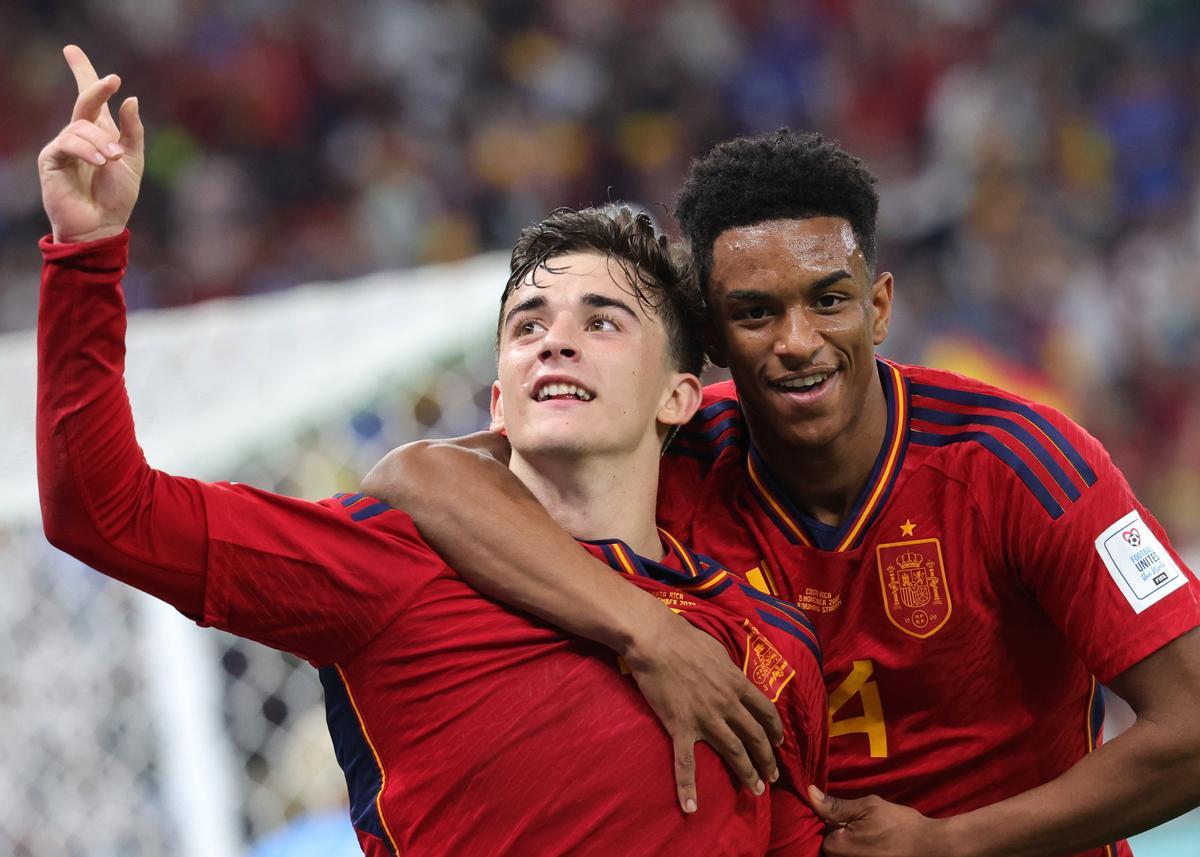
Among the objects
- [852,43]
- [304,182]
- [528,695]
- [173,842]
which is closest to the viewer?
[528,695]

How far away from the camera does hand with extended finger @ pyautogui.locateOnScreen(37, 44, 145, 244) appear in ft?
6.16

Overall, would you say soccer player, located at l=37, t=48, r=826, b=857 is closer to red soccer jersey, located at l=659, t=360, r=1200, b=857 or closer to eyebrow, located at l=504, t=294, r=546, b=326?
eyebrow, located at l=504, t=294, r=546, b=326

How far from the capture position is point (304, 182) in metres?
8.88

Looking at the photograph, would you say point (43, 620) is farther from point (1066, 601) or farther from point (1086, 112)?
point (1086, 112)

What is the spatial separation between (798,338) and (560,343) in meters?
0.42

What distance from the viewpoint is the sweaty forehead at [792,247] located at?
2639 millimetres

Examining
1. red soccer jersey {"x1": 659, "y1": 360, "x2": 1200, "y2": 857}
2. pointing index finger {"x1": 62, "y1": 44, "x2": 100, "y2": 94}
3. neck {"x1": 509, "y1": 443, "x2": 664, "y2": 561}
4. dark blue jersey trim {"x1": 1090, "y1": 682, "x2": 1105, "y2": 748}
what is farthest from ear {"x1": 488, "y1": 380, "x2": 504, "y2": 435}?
dark blue jersey trim {"x1": 1090, "y1": 682, "x2": 1105, "y2": 748}

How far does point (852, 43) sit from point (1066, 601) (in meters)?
7.52

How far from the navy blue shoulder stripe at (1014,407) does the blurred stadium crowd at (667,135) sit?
5.23 metres

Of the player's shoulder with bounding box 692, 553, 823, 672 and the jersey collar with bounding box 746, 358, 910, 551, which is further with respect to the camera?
the jersey collar with bounding box 746, 358, 910, 551

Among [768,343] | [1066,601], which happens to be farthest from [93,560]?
[1066,601]

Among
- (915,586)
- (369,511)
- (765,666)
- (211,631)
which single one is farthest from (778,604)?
(211,631)

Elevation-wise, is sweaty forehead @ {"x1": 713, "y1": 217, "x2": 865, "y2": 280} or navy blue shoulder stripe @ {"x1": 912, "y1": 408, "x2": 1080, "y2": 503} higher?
sweaty forehead @ {"x1": 713, "y1": 217, "x2": 865, "y2": 280}

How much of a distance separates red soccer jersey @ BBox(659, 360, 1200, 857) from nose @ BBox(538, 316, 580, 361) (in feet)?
1.59
